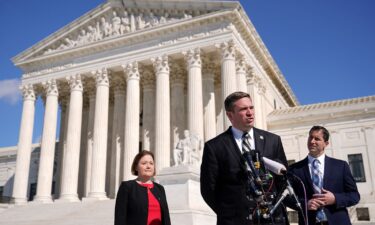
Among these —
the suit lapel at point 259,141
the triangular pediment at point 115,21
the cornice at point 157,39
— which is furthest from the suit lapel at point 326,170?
the triangular pediment at point 115,21

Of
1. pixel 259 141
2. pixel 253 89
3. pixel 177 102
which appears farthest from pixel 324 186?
pixel 177 102

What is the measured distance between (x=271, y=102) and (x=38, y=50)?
25.8m

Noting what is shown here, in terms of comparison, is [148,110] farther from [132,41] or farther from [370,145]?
[370,145]

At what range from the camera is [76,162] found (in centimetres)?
3694

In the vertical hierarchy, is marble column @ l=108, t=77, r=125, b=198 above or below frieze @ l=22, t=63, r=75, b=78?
below

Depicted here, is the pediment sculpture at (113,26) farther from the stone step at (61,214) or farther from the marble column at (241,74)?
the stone step at (61,214)

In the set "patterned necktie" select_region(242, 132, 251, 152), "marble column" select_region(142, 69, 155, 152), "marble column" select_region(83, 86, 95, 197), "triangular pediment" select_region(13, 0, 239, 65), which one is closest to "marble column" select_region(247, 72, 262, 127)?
"triangular pediment" select_region(13, 0, 239, 65)

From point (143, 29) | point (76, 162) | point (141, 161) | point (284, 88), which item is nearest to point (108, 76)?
point (143, 29)

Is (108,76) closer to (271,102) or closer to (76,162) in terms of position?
(76,162)

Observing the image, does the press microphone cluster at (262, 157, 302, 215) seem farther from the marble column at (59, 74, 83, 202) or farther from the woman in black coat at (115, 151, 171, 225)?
the marble column at (59, 74, 83, 202)

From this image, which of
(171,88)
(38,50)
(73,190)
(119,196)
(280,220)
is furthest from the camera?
(38,50)

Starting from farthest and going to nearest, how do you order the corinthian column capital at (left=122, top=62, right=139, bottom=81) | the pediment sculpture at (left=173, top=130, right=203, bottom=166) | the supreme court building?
the corinthian column capital at (left=122, top=62, right=139, bottom=81) → the supreme court building → the pediment sculpture at (left=173, top=130, right=203, bottom=166)

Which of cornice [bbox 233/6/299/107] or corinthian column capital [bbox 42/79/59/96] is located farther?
corinthian column capital [bbox 42/79/59/96]

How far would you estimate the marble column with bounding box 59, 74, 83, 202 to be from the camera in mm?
35697
